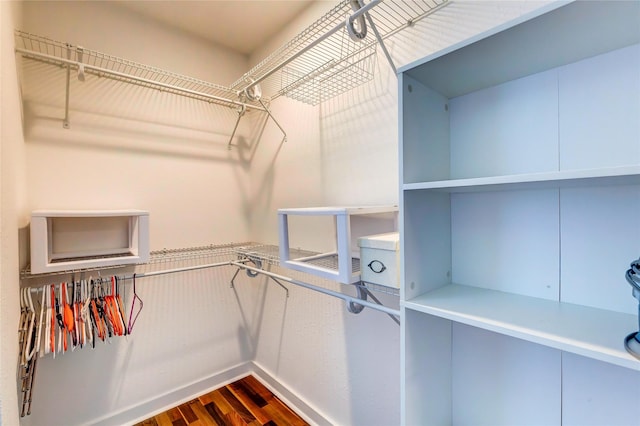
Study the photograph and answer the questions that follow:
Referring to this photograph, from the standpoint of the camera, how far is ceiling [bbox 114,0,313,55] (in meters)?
1.61

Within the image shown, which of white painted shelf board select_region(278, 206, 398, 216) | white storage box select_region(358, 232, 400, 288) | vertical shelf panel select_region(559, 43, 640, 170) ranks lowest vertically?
white storage box select_region(358, 232, 400, 288)

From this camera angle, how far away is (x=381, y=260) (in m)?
0.92

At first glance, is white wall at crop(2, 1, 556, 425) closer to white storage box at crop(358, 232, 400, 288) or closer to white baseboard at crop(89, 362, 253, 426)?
white baseboard at crop(89, 362, 253, 426)

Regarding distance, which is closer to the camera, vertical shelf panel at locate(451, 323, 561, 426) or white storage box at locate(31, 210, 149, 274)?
vertical shelf panel at locate(451, 323, 561, 426)

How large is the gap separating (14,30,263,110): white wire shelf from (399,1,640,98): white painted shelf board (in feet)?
4.22

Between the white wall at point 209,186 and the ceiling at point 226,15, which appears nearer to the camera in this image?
the white wall at point 209,186

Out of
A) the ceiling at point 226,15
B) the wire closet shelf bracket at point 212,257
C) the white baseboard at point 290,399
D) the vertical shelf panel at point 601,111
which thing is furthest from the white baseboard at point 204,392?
the ceiling at point 226,15

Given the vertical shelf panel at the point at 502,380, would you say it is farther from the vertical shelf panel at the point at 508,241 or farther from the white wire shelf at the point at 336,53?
the white wire shelf at the point at 336,53

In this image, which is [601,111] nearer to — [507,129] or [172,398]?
[507,129]

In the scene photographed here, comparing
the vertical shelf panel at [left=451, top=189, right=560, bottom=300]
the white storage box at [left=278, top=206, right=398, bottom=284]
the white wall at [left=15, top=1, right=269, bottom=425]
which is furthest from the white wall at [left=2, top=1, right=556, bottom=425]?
the vertical shelf panel at [left=451, top=189, right=560, bottom=300]

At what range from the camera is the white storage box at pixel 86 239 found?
119 cm

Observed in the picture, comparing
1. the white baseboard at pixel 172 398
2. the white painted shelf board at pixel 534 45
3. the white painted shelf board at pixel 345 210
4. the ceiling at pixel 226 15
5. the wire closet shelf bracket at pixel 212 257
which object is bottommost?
the white baseboard at pixel 172 398

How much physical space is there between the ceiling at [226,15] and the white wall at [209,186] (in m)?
0.08

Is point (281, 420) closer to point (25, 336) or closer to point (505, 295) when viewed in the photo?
point (25, 336)
